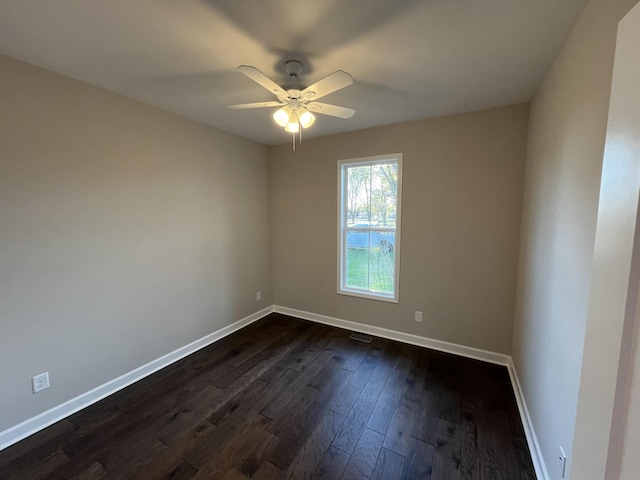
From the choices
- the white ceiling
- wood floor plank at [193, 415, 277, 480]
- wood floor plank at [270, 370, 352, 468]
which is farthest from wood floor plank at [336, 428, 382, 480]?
the white ceiling

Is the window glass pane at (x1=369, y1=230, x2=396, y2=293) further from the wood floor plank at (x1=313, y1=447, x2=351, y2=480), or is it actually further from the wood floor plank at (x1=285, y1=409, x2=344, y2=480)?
the wood floor plank at (x1=313, y1=447, x2=351, y2=480)

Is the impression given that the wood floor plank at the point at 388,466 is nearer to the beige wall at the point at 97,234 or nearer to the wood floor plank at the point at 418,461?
the wood floor plank at the point at 418,461

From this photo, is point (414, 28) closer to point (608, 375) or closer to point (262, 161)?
point (608, 375)

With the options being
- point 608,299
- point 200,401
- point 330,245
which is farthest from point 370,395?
point 608,299

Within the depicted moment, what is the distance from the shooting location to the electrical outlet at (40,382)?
70.9 inches

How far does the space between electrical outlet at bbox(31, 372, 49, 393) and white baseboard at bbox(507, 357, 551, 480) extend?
3.21 meters

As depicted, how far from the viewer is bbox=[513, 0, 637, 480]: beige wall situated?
107 centimetres

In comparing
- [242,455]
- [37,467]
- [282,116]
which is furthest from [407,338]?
[37,467]

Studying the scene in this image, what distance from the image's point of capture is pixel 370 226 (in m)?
3.25

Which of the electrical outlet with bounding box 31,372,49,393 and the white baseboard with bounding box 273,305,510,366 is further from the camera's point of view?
the white baseboard with bounding box 273,305,510,366

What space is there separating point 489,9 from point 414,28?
0.35 metres

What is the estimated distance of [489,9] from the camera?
1290 mm

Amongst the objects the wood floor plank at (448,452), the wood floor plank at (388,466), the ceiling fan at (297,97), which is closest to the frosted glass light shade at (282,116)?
the ceiling fan at (297,97)

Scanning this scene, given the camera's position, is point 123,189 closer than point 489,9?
No
